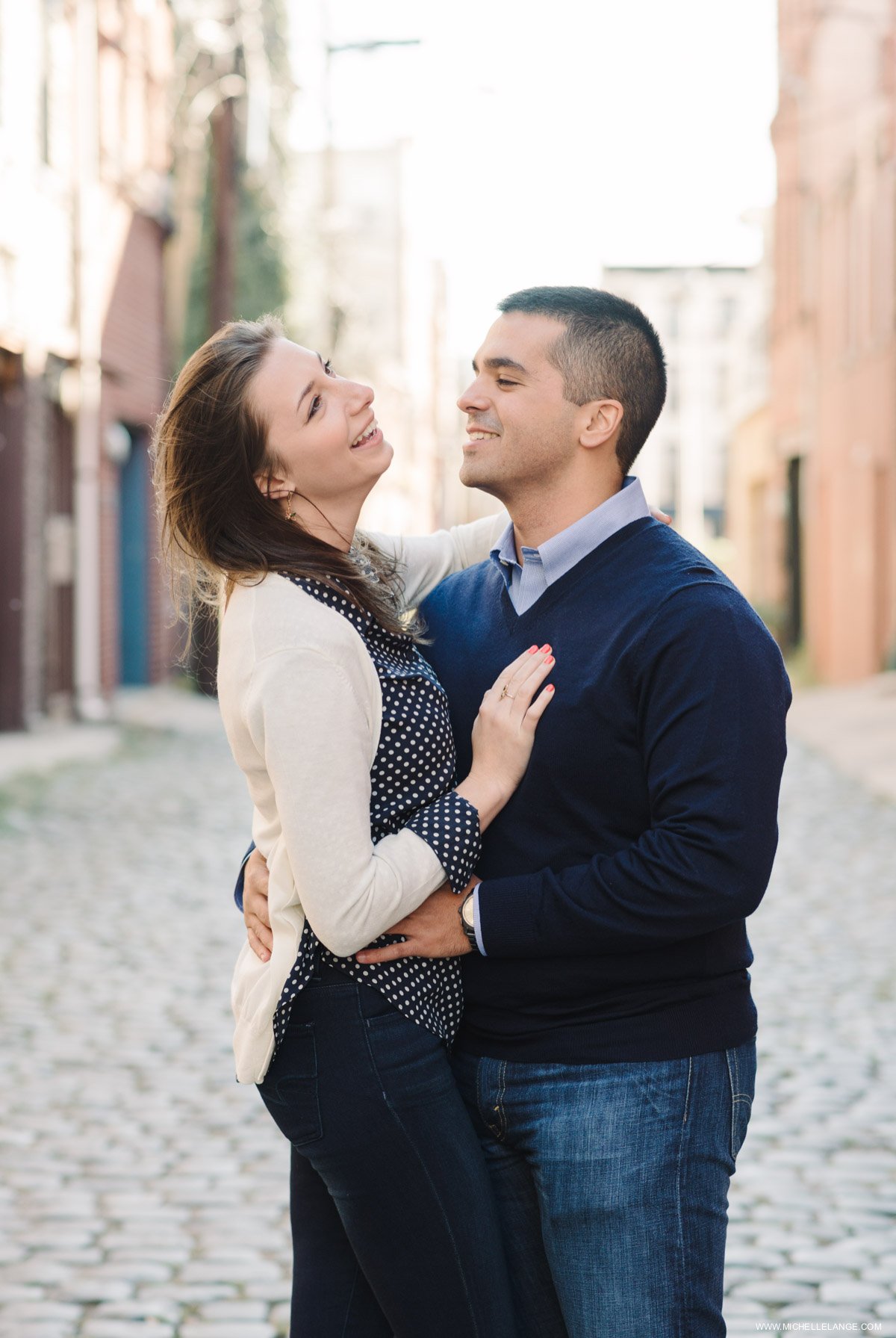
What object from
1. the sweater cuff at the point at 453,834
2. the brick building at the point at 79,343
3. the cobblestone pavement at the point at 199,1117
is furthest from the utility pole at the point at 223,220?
the sweater cuff at the point at 453,834

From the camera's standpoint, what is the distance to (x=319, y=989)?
7.49ft

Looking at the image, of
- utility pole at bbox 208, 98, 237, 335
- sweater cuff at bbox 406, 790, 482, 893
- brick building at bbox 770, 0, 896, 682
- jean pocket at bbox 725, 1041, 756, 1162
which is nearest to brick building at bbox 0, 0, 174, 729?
utility pole at bbox 208, 98, 237, 335

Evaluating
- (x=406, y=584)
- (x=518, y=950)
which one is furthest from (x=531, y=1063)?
(x=406, y=584)

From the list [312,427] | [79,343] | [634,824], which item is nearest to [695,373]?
[79,343]

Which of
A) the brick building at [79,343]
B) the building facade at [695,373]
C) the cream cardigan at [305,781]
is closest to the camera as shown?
the cream cardigan at [305,781]

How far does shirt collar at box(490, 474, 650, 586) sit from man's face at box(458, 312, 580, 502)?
96 millimetres

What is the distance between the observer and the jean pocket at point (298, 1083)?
2.27 meters

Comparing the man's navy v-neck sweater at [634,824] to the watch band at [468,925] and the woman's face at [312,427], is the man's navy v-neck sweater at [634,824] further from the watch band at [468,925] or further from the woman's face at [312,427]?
the woman's face at [312,427]

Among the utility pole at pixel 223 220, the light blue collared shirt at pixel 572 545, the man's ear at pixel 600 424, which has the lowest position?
the light blue collared shirt at pixel 572 545

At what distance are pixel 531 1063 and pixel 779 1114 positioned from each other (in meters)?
3.08

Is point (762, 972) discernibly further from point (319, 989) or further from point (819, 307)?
point (819, 307)

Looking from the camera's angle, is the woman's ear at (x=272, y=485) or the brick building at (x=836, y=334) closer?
the woman's ear at (x=272, y=485)

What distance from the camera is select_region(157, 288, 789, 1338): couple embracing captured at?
87.2 inches

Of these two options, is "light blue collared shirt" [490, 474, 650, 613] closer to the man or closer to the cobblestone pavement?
the man
